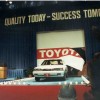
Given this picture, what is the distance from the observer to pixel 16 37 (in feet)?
10.3

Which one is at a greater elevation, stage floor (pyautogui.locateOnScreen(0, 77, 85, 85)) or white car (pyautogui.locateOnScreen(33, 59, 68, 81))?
white car (pyautogui.locateOnScreen(33, 59, 68, 81))

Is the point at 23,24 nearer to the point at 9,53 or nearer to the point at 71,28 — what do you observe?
the point at 9,53

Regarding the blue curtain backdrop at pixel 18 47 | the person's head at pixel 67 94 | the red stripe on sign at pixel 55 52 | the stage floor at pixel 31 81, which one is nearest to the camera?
the person's head at pixel 67 94

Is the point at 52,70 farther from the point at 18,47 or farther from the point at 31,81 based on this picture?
the point at 18,47

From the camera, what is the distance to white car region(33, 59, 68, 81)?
112 inches

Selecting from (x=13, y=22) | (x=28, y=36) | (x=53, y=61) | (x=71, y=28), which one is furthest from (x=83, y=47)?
(x=13, y=22)

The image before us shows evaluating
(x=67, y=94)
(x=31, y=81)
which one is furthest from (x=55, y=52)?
(x=67, y=94)

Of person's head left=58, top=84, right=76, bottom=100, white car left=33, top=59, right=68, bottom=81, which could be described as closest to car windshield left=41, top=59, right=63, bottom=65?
white car left=33, top=59, right=68, bottom=81

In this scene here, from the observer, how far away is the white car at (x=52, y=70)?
284cm

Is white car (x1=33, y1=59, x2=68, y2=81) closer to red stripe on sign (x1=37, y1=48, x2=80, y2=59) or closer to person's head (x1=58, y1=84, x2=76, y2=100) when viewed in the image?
red stripe on sign (x1=37, y1=48, x2=80, y2=59)

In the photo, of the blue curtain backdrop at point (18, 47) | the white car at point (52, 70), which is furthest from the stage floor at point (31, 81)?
the blue curtain backdrop at point (18, 47)

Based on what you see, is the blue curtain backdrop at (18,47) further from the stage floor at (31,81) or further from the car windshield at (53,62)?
the car windshield at (53,62)

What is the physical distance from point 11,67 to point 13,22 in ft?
2.14

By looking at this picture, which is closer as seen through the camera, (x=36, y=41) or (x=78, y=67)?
(x=78, y=67)
